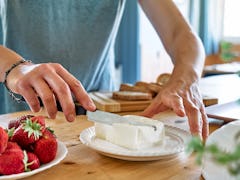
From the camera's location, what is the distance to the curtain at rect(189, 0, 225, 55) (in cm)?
417

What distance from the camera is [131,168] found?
0.59 m

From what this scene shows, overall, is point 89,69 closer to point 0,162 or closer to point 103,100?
point 103,100

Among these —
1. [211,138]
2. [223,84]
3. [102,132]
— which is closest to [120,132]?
[102,132]

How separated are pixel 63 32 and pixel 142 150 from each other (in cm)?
80

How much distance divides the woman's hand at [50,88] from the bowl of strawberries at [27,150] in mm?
44

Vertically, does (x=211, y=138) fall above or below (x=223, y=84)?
above

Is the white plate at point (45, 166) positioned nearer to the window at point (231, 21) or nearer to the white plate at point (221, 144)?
the white plate at point (221, 144)

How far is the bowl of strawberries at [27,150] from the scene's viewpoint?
0.50 meters

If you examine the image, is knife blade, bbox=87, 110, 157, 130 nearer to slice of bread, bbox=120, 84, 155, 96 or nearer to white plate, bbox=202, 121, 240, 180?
white plate, bbox=202, 121, 240, 180

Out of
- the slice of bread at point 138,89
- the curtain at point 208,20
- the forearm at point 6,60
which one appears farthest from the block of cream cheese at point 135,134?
the curtain at point 208,20

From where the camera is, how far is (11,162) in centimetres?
50

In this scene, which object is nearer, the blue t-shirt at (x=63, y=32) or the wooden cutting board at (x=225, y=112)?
the wooden cutting board at (x=225, y=112)

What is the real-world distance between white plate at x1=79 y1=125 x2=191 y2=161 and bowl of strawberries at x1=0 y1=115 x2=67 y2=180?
0.07 m

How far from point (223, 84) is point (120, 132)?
1.04 meters
